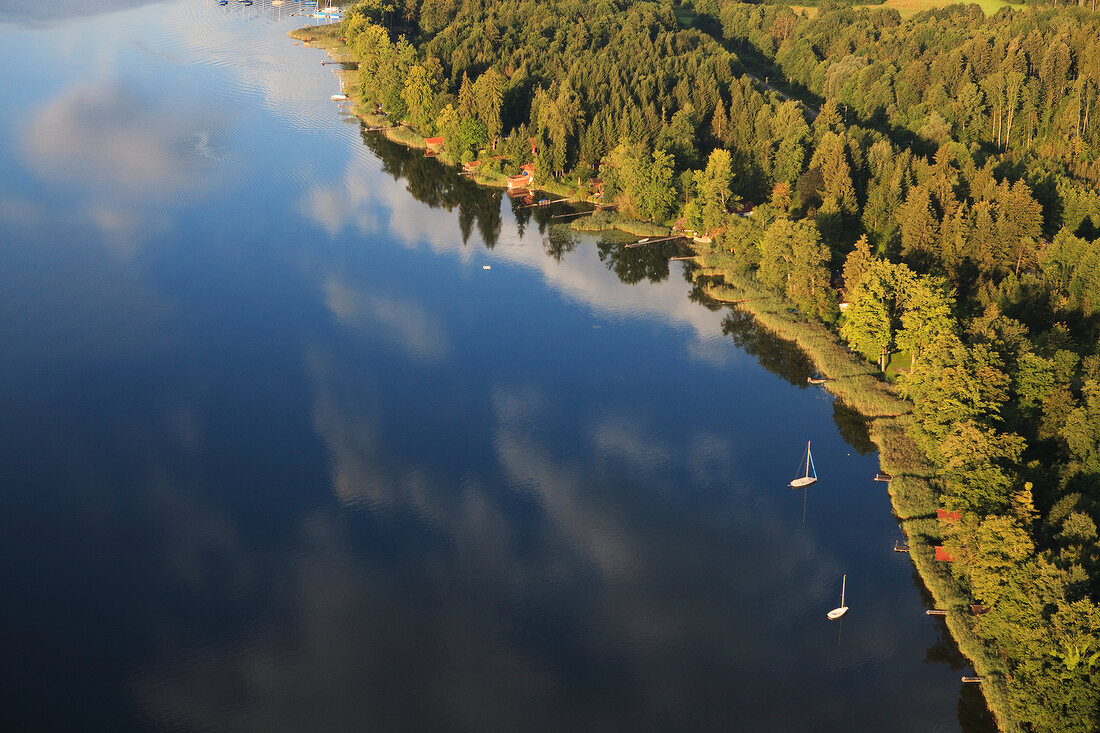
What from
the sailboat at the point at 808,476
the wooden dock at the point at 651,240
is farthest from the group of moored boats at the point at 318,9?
the sailboat at the point at 808,476

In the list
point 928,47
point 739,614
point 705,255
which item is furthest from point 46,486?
point 928,47

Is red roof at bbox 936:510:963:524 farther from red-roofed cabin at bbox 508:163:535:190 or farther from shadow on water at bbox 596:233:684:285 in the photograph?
red-roofed cabin at bbox 508:163:535:190

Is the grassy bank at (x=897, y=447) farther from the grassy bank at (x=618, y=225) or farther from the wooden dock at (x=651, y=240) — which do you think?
the grassy bank at (x=618, y=225)

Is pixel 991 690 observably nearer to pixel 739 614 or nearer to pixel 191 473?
pixel 739 614

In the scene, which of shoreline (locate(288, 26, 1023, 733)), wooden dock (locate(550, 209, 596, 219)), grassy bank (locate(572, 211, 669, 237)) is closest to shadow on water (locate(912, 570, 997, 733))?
shoreline (locate(288, 26, 1023, 733))

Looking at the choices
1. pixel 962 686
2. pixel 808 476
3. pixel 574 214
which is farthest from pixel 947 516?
pixel 574 214
